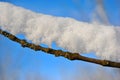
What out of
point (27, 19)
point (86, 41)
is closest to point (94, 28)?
point (86, 41)

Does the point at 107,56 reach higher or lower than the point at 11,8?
lower

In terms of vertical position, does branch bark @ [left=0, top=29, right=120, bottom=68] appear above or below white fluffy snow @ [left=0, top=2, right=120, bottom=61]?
below

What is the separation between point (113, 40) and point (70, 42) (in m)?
0.09

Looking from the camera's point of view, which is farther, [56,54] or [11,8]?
[11,8]

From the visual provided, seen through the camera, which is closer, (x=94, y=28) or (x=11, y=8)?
(x=94, y=28)

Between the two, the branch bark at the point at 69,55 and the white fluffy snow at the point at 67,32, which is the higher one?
the white fluffy snow at the point at 67,32

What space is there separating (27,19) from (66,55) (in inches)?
6.4

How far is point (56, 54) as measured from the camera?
12.9 inches

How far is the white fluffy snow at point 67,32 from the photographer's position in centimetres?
39

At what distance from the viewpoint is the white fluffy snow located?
386 mm

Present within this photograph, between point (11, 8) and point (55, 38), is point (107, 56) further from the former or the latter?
point (11, 8)

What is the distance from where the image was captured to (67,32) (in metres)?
0.39

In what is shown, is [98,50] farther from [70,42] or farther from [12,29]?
[12,29]

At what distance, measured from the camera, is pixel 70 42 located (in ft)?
1.41
